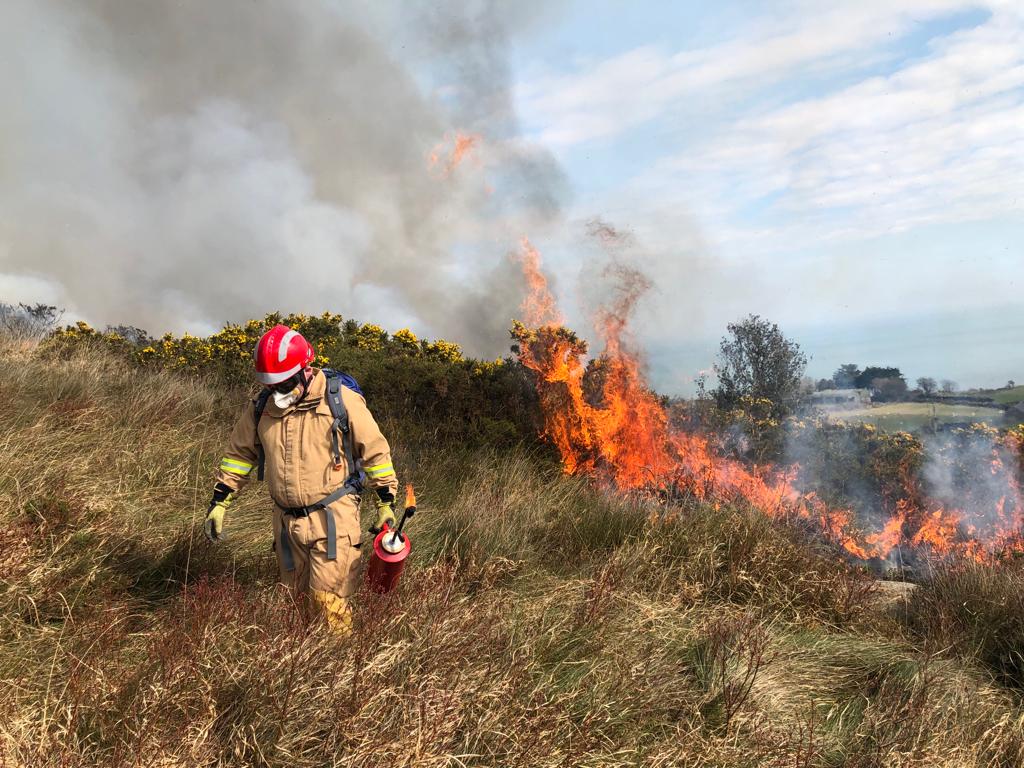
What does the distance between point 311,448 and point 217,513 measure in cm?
65

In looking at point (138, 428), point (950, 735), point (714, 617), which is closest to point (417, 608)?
point (714, 617)

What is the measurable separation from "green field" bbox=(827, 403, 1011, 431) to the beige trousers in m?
8.01

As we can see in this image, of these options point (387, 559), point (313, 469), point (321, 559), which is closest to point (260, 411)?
point (313, 469)

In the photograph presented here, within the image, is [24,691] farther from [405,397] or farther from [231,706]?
[405,397]

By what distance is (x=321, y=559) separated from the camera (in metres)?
3.31

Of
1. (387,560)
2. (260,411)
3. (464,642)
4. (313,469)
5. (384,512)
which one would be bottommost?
(464,642)

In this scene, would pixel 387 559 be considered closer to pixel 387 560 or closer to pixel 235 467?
pixel 387 560

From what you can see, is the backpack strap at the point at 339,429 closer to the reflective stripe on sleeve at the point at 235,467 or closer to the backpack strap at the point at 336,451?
the backpack strap at the point at 336,451

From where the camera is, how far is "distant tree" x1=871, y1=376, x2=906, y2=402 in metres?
10.9

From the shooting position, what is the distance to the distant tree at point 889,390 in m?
10.9

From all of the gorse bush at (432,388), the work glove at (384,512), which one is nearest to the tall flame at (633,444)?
the gorse bush at (432,388)

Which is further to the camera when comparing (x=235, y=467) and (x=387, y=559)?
(x=235, y=467)

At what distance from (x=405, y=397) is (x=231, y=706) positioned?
498cm

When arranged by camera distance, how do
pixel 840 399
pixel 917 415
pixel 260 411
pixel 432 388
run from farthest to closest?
1. pixel 840 399
2. pixel 917 415
3. pixel 432 388
4. pixel 260 411
